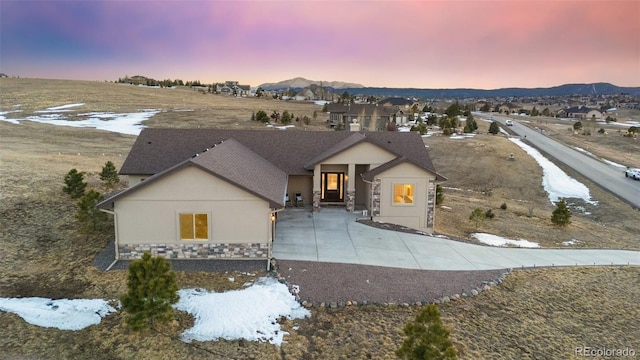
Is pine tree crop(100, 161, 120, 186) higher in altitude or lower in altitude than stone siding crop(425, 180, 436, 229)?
higher

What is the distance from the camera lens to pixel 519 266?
14656mm

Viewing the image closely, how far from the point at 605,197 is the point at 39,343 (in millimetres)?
36051

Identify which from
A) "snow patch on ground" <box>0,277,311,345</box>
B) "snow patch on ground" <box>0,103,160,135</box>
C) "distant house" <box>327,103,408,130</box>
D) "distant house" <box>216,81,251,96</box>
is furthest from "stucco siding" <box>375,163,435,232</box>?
"distant house" <box>216,81,251,96</box>

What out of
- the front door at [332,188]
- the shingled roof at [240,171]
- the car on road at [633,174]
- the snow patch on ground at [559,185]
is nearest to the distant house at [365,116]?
the snow patch on ground at [559,185]

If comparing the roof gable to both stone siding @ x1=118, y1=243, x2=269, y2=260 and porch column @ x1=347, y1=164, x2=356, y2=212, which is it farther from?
stone siding @ x1=118, y1=243, x2=269, y2=260

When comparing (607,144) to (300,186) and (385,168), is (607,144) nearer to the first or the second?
(385,168)

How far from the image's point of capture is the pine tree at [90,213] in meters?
14.8

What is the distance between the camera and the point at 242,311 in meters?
10.3

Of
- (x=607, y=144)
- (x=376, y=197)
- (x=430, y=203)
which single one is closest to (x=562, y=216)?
(x=430, y=203)

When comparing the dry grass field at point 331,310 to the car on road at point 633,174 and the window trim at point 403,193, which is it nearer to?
the window trim at point 403,193

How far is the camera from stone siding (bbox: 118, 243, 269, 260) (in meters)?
13.4

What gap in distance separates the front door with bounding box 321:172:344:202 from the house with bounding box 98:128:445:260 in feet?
0.17

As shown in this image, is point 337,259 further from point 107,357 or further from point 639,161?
point 639,161

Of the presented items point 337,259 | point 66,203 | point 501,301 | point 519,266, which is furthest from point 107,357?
point 519,266
